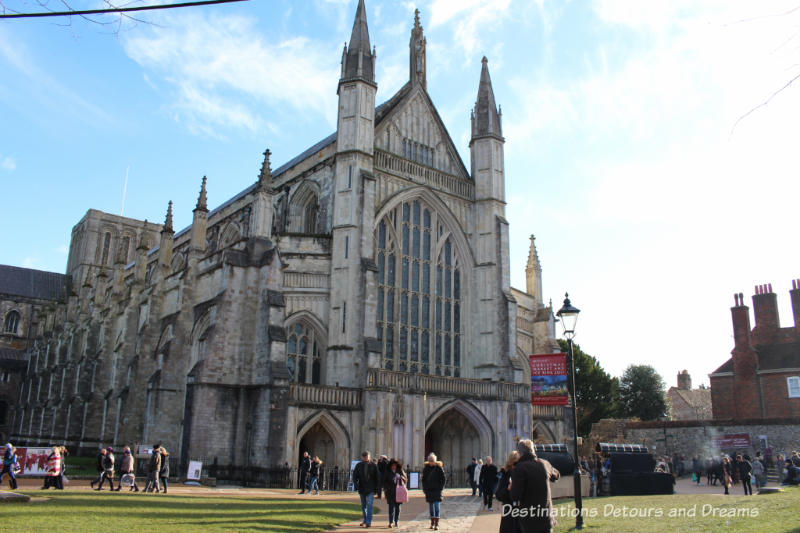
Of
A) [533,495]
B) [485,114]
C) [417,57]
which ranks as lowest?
[533,495]

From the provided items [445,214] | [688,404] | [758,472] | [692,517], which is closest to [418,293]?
[445,214]

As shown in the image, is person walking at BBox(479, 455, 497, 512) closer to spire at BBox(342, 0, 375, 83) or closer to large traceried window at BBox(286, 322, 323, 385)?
large traceried window at BBox(286, 322, 323, 385)

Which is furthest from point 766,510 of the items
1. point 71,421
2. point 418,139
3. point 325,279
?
point 71,421

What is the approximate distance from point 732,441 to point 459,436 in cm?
1481

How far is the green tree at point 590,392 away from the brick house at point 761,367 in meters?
13.3

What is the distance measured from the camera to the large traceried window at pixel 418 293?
104ft

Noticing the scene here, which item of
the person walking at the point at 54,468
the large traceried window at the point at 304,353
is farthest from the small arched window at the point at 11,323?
the person walking at the point at 54,468

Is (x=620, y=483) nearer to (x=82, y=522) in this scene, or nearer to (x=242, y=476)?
(x=242, y=476)

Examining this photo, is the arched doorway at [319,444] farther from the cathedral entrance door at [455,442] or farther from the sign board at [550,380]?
the sign board at [550,380]

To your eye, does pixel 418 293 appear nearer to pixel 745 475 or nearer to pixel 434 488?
pixel 745 475

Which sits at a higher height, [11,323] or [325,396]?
[11,323]

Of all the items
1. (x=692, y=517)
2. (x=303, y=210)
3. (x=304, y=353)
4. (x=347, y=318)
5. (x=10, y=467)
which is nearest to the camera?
(x=692, y=517)

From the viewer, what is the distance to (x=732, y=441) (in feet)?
110

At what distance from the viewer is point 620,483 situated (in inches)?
792
